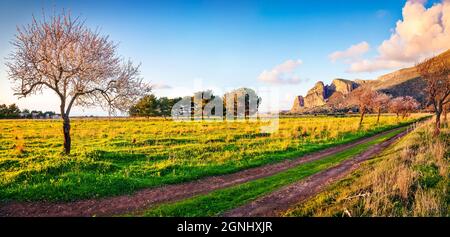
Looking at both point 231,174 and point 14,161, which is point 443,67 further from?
point 14,161

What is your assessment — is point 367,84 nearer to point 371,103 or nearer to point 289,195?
point 371,103

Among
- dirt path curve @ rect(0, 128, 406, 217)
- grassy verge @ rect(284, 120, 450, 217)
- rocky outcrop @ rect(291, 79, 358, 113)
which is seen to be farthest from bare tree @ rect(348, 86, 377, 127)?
rocky outcrop @ rect(291, 79, 358, 113)

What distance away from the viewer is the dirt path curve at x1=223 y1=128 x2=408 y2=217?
8266mm

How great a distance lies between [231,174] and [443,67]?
2439cm

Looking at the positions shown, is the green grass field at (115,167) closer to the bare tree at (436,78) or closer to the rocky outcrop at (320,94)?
the bare tree at (436,78)

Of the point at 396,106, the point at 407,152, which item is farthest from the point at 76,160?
the point at 396,106

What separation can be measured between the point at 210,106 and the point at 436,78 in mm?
56990

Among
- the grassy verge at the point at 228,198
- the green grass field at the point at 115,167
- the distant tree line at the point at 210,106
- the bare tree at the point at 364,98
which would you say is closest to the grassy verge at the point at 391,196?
the grassy verge at the point at 228,198

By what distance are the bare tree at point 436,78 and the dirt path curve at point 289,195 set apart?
17144 millimetres

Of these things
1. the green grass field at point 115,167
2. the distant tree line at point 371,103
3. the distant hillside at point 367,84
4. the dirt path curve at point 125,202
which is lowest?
the dirt path curve at point 125,202

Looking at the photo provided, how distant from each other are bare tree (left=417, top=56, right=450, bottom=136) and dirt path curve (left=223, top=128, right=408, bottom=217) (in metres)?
17.1

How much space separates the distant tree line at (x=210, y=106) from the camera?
71062mm

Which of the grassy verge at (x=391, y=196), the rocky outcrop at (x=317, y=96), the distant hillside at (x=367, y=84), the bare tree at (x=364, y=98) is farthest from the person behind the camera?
the rocky outcrop at (x=317, y=96)
